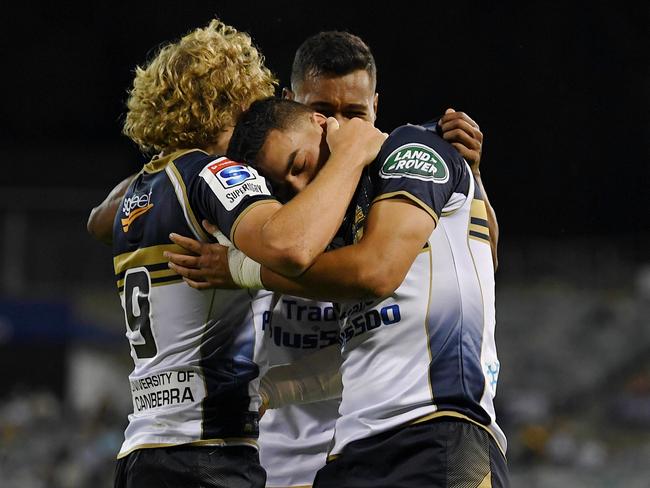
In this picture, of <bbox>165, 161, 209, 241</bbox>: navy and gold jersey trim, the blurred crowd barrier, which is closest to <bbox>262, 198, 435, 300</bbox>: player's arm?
<bbox>165, 161, 209, 241</bbox>: navy and gold jersey trim

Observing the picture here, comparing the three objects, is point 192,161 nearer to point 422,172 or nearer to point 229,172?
point 229,172

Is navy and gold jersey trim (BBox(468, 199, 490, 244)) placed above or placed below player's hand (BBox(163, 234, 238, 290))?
above

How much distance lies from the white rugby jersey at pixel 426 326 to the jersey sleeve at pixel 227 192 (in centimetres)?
31

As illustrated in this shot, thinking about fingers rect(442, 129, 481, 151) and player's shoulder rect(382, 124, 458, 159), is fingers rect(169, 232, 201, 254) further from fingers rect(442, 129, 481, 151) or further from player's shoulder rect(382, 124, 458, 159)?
fingers rect(442, 129, 481, 151)

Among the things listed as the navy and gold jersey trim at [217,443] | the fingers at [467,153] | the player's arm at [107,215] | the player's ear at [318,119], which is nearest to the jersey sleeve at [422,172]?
the fingers at [467,153]

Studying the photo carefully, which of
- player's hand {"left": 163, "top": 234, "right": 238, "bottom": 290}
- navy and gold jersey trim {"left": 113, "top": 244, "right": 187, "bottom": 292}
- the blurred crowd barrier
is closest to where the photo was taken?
player's hand {"left": 163, "top": 234, "right": 238, "bottom": 290}

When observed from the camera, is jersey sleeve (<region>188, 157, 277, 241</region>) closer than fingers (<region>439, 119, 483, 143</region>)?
Yes

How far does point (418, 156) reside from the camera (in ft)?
9.91

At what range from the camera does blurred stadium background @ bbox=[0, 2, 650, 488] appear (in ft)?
45.2

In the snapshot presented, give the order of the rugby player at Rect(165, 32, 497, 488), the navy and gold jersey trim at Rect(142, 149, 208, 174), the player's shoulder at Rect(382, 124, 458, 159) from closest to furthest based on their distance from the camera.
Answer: the player's shoulder at Rect(382, 124, 458, 159), the navy and gold jersey trim at Rect(142, 149, 208, 174), the rugby player at Rect(165, 32, 497, 488)

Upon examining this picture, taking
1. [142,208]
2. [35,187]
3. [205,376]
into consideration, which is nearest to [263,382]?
[205,376]

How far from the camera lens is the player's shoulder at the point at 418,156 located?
2984 mm

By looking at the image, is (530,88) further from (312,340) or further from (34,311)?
(312,340)

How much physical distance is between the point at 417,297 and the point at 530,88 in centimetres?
1822
